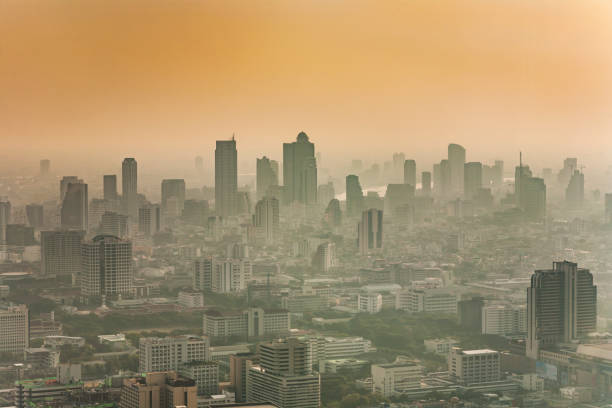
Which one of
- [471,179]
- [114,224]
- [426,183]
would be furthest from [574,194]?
[114,224]

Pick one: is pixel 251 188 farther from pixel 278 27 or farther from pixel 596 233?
pixel 596 233

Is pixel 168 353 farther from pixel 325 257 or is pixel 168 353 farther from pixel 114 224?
pixel 325 257

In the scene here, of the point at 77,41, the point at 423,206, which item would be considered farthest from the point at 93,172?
the point at 423,206

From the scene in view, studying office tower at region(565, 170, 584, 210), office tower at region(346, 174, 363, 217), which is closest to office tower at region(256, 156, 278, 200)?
office tower at region(346, 174, 363, 217)

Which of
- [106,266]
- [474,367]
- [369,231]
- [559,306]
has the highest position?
[369,231]

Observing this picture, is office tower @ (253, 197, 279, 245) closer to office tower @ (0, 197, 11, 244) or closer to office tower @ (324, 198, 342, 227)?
office tower @ (324, 198, 342, 227)
